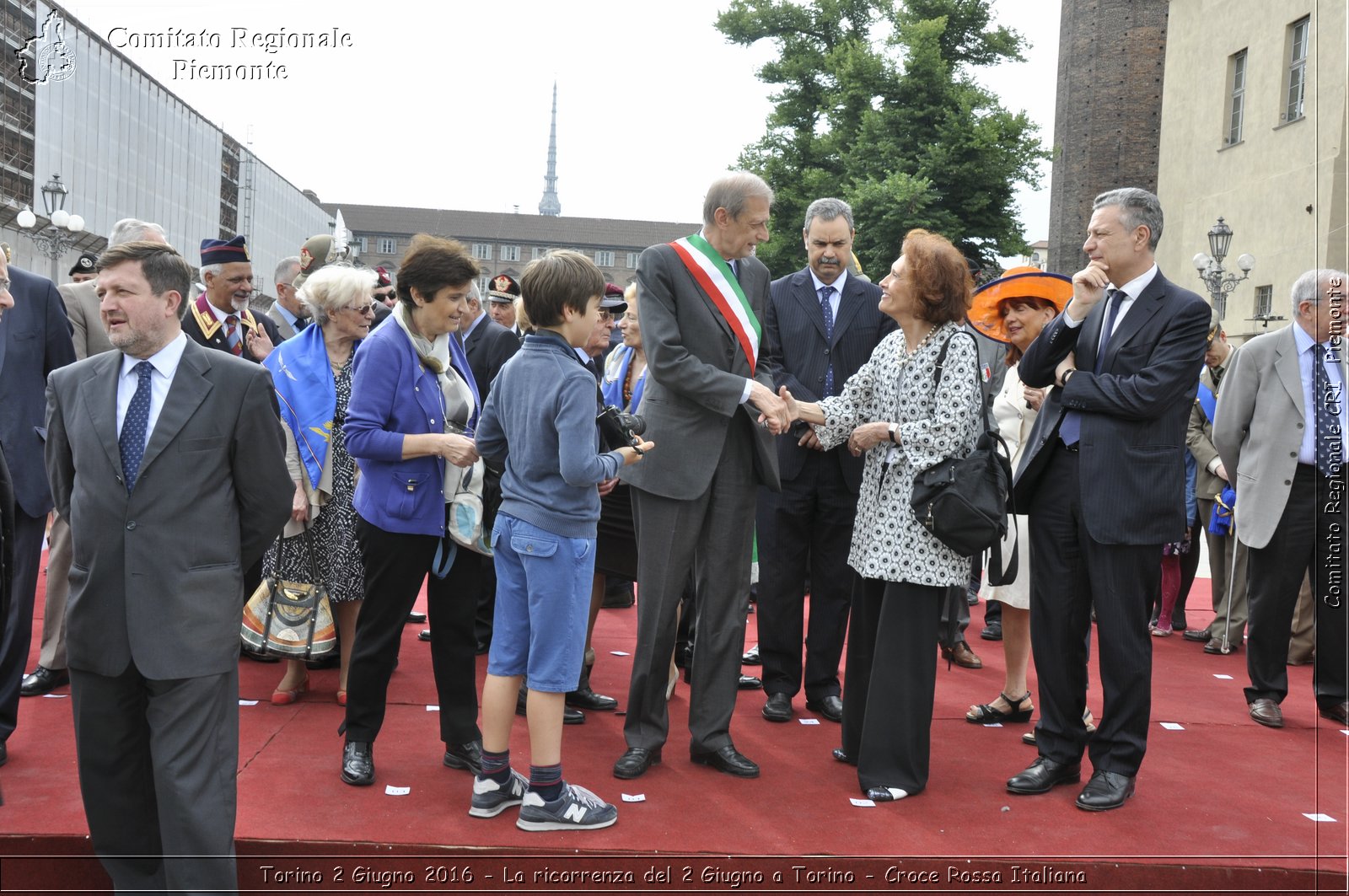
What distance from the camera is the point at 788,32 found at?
110 feet

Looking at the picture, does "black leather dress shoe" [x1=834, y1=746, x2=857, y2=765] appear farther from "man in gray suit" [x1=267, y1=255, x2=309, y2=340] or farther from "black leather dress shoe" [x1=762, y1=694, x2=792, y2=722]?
"man in gray suit" [x1=267, y1=255, x2=309, y2=340]

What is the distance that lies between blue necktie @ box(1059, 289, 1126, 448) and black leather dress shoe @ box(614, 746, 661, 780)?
206cm

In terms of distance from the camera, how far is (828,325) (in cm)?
525

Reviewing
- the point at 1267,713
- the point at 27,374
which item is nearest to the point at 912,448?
the point at 1267,713

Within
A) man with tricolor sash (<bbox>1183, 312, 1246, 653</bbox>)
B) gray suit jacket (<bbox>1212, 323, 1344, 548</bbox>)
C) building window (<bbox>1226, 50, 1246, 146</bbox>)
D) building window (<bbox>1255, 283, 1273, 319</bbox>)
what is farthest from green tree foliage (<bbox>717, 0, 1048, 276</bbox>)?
gray suit jacket (<bbox>1212, 323, 1344, 548</bbox>)

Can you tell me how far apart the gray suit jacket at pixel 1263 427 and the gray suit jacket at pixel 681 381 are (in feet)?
9.60

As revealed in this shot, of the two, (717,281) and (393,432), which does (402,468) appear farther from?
(717,281)

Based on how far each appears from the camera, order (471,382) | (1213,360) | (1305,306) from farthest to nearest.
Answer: (1213,360)
(1305,306)
(471,382)

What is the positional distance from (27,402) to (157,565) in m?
2.07

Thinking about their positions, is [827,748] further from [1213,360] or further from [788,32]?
[788,32]

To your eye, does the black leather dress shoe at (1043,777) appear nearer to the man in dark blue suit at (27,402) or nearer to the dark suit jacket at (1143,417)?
the dark suit jacket at (1143,417)

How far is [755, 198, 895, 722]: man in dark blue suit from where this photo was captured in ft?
16.8

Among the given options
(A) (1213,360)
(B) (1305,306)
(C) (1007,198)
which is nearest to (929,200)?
(C) (1007,198)

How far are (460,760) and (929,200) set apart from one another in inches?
1033
